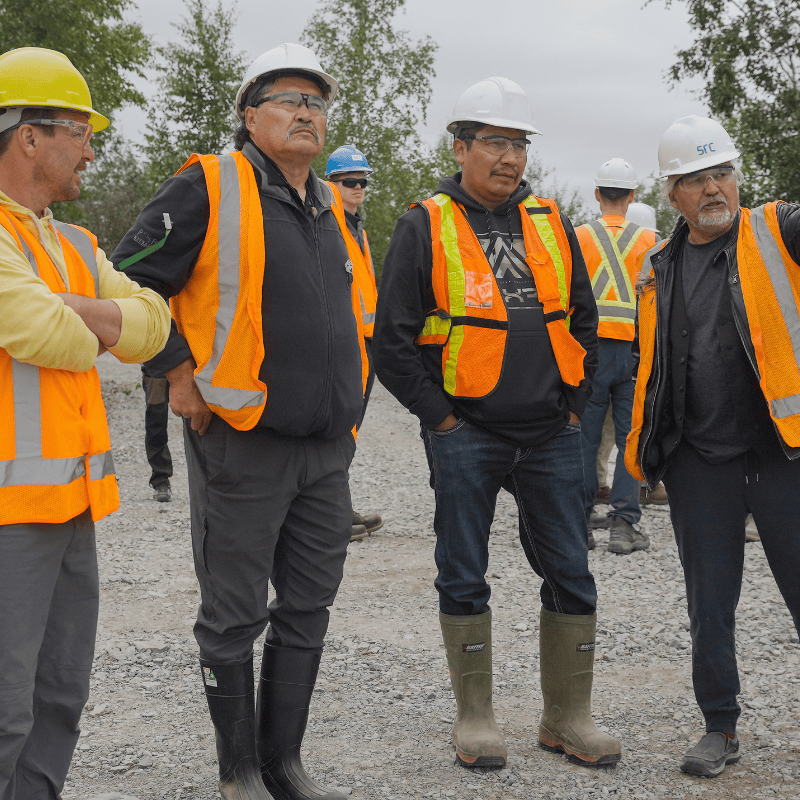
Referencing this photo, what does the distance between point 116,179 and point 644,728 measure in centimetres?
3787

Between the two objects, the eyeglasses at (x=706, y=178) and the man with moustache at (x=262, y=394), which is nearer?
the man with moustache at (x=262, y=394)

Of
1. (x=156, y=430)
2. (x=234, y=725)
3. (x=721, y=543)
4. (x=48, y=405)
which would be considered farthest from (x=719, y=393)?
(x=156, y=430)

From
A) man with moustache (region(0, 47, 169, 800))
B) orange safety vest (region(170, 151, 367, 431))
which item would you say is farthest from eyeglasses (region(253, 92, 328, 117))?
man with moustache (region(0, 47, 169, 800))

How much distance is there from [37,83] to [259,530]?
1.48m

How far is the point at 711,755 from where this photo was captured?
3.47 metres

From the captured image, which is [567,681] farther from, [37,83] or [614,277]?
[614,277]

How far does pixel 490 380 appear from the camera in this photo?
3.54 meters

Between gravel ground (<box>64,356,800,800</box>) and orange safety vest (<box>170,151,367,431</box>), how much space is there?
1447 millimetres

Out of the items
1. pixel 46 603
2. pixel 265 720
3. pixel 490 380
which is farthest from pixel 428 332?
pixel 46 603

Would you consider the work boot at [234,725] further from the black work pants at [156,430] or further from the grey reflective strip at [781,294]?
the black work pants at [156,430]

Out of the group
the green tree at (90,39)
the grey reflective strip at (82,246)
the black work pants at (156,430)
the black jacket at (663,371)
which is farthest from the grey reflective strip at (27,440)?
the green tree at (90,39)

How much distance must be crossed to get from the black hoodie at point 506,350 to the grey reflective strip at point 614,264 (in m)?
3.28

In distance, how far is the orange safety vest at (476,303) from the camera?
3541 mm

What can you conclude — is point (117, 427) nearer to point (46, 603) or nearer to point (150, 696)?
point (150, 696)
